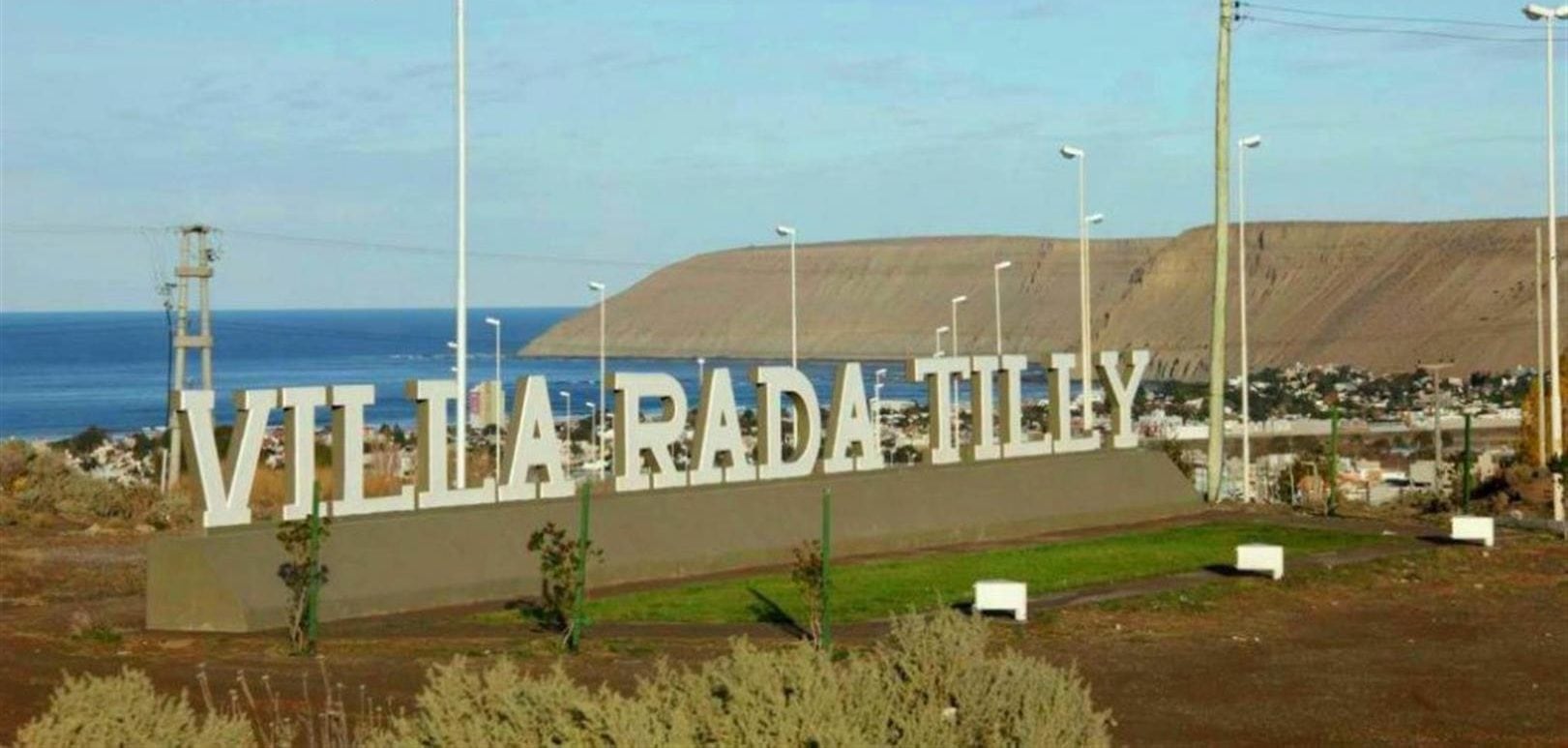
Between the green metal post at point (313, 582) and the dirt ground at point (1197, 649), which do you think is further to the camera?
the green metal post at point (313, 582)

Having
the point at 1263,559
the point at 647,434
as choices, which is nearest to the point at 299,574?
the point at 647,434

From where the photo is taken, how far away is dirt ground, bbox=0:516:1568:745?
1898cm

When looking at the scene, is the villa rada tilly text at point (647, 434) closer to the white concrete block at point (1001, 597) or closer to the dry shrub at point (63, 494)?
the white concrete block at point (1001, 597)

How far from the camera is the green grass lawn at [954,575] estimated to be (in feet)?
85.1

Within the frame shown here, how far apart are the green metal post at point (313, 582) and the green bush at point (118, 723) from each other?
1174 centimetres

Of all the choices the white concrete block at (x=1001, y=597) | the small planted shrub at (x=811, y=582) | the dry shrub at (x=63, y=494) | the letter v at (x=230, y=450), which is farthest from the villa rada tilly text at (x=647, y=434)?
the dry shrub at (x=63, y=494)

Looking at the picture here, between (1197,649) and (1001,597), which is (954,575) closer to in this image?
(1001,597)

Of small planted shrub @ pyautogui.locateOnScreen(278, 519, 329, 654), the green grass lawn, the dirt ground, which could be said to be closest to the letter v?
small planted shrub @ pyautogui.locateOnScreen(278, 519, 329, 654)

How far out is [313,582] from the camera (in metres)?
23.1

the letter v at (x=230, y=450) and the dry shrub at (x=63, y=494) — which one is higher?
the letter v at (x=230, y=450)

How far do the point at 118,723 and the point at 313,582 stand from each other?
12.5m

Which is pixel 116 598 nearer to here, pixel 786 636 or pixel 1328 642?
pixel 786 636

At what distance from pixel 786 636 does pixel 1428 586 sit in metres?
9.75

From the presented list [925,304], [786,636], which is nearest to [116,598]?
[786,636]
